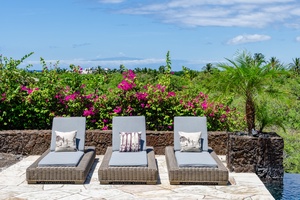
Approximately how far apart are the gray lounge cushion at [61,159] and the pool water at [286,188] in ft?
13.3

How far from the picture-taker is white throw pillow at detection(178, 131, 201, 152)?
10.5 metres

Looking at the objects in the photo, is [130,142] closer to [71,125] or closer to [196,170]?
[71,125]

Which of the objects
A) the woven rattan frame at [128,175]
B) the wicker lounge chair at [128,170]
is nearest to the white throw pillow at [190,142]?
the wicker lounge chair at [128,170]

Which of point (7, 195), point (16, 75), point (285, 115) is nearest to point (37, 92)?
point (16, 75)

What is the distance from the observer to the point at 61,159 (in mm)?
9781

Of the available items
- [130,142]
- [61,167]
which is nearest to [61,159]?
[61,167]

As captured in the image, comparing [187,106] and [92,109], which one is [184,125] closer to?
[187,106]

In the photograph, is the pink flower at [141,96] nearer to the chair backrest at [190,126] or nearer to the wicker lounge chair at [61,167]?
the chair backrest at [190,126]

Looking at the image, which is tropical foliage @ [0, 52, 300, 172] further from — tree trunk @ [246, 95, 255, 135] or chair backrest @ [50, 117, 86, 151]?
tree trunk @ [246, 95, 255, 135]

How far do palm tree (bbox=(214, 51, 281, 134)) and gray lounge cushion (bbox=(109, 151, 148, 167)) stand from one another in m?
2.32

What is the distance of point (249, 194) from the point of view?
868 cm

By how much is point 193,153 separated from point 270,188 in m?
1.76

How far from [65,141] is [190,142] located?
2807 mm

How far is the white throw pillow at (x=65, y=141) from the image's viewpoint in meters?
10.6
